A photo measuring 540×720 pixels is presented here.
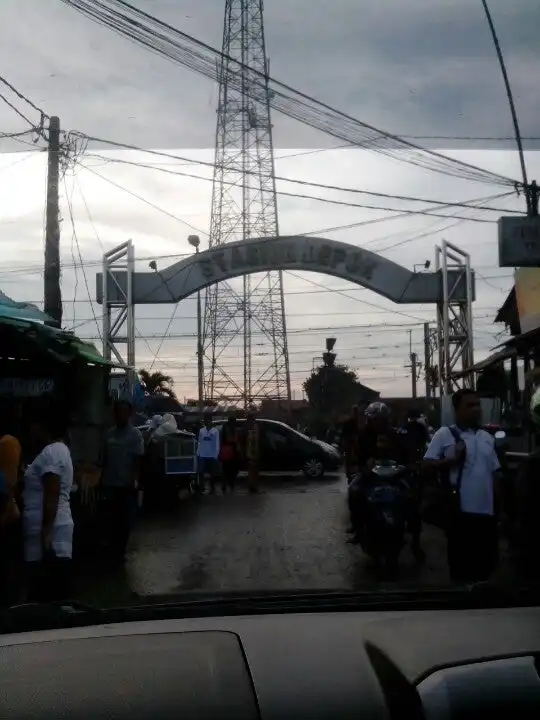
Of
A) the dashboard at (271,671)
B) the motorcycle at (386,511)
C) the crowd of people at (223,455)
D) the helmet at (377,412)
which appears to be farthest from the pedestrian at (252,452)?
the dashboard at (271,671)

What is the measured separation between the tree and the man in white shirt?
44.9 meters

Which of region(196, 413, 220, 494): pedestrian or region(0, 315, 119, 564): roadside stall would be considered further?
region(196, 413, 220, 494): pedestrian

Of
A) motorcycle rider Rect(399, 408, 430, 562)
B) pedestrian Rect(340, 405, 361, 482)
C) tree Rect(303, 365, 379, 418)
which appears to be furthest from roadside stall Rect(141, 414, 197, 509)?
tree Rect(303, 365, 379, 418)

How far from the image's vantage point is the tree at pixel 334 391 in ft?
180

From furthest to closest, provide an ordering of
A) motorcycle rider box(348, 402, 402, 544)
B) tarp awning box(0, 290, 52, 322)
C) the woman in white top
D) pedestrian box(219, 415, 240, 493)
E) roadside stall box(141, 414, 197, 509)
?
pedestrian box(219, 415, 240, 493) → roadside stall box(141, 414, 197, 509) → motorcycle rider box(348, 402, 402, 544) → tarp awning box(0, 290, 52, 322) → the woman in white top

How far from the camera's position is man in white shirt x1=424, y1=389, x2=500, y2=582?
647 centimetres

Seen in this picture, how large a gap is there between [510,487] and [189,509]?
787cm

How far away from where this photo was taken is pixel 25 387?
11.8 metres

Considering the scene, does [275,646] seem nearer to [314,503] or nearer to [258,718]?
[258,718]

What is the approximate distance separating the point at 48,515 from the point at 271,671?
4.37m

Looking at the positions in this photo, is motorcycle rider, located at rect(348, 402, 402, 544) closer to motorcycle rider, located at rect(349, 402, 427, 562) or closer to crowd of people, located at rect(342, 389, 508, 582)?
motorcycle rider, located at rect(349, 402, 427, 562)

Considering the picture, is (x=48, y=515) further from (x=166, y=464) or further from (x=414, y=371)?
(x=414, y=371)

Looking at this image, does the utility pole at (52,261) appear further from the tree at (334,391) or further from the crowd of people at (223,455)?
the tree at (334,391)

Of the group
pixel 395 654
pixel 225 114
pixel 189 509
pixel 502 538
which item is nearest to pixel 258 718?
pixel 395 654
